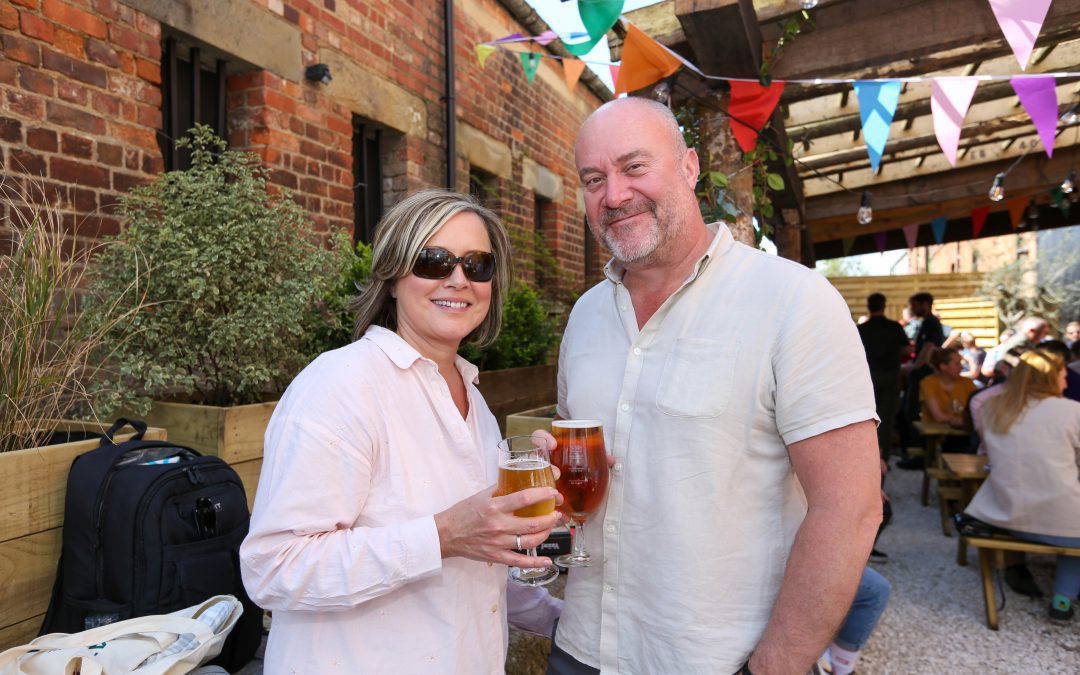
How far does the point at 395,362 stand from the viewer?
1401mm

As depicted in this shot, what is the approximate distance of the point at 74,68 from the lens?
2828 millimetres

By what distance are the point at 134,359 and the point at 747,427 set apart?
2.35m

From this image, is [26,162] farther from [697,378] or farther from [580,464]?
[697,378]

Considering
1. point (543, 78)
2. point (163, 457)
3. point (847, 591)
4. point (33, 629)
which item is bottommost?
point (33, 629)

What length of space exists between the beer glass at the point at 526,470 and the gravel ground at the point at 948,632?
1198mm

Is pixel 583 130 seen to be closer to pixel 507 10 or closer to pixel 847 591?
pixel 847 591

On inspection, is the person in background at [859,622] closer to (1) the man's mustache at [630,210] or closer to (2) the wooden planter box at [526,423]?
(2) the wooden planter box at [526,423]

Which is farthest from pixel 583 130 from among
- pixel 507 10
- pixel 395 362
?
pixel 507 10

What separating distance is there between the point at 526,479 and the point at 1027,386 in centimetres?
391

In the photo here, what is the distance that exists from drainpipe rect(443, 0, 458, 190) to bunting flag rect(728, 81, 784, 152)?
2584 millimetres

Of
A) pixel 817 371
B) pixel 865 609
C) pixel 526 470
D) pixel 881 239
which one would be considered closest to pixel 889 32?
pixel 865 609

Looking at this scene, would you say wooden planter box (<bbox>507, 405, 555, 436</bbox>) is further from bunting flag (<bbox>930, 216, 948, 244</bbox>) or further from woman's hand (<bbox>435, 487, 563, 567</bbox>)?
bunting flag (<bbox>930, 216, 948, 244</bbox>)

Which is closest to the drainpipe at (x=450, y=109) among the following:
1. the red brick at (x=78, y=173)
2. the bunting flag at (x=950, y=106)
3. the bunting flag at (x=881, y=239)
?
the red brick at (x=78, y=173)

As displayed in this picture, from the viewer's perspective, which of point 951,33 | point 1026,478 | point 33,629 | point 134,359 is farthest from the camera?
point 1026,478
